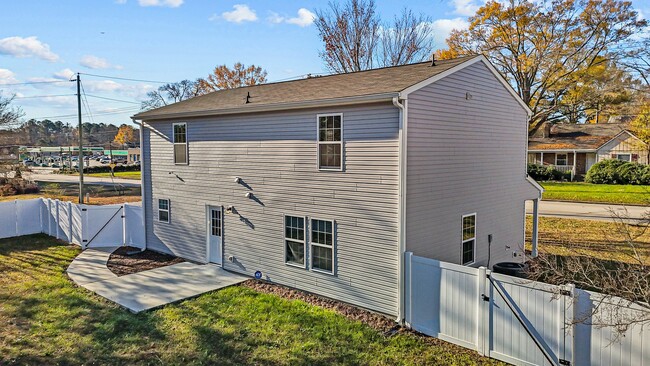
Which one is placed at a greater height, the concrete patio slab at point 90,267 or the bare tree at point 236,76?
the bare tree at point 236,76

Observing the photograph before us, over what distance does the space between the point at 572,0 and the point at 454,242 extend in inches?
1003

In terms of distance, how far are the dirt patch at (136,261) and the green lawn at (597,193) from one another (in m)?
21.3

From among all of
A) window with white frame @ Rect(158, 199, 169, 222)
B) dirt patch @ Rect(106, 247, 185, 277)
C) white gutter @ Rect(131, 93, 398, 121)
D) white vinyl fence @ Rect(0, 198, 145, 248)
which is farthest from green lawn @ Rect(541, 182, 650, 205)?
white vinyl fence @ Rect(0, 198, 145, 248)

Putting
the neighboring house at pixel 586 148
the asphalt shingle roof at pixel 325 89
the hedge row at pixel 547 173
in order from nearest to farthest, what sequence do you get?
the asphalt shingle roof at pixel 325 89 < the hedge row at pixel 547 173 < the neighboring house at pixel 586 148

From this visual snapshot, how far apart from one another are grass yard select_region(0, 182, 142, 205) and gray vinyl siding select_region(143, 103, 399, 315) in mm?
13678

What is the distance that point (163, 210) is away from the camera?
13.8 metres

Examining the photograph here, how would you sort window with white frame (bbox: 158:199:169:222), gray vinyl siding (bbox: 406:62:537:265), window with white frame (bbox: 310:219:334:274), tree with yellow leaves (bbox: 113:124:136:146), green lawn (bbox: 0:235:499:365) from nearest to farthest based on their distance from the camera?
green lawn (bbox: 0:235:499:365) → gray vinyl siding (bbox: 406:62:537:265) → window with white frame (bbox: 310:219:334:274) → window with white frame (bbox: 158:199:169:222) → tree with yellow leaves (bbox: 113:124:136:146)

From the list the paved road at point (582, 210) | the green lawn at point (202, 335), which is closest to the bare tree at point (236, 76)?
the paved road at point (582, 210)

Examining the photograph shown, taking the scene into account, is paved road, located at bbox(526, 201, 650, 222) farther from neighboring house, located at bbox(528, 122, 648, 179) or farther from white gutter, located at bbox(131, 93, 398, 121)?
white gutter, located at bbox(131, 93, 398, 121)

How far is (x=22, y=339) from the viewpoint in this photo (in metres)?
7.57

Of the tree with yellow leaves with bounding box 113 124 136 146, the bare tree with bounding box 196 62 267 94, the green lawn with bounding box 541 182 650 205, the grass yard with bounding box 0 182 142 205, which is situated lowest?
the grass yard with bounding box 0 182 142 205

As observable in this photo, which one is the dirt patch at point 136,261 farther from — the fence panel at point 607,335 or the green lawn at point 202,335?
the fence panel at point 607,335

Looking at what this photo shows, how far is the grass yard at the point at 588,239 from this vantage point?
13727mm

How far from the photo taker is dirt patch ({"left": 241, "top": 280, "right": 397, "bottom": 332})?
26.7ft
